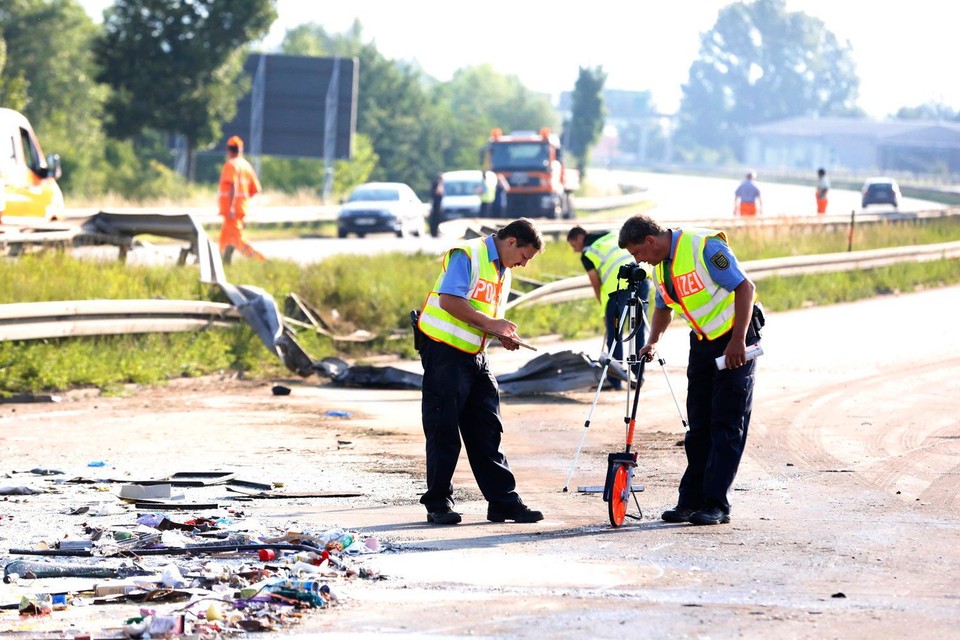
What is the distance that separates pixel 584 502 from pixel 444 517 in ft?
3.61

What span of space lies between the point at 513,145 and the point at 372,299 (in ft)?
80.1

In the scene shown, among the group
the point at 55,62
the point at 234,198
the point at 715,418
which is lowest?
the point at 715,418

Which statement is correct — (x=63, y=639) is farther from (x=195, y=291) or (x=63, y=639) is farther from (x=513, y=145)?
(x=513, y=145)

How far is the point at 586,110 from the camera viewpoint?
9412 cm

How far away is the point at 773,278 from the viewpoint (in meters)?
24.0

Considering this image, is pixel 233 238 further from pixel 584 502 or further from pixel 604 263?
pixel 584 502

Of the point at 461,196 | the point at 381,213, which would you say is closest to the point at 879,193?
the point at 461,196

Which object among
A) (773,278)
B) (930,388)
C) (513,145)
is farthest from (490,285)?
(513,145)

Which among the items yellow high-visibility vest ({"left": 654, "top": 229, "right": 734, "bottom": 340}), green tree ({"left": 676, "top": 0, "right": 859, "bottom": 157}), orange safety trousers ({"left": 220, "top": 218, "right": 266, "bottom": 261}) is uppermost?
green tree ({"left": 676, "top": 0, "right": 859, "bottom": 157})

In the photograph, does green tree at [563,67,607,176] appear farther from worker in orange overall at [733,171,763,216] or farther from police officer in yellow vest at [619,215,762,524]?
police officer in yellow vest at [619,215,762,524]

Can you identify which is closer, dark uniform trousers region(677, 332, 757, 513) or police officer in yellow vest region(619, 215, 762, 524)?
police officer in yellow vest region(619, 215, 762, 524)

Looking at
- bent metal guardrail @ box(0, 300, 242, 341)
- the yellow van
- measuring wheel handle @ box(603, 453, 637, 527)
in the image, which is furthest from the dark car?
measuring wheel handle @ box(603, 453, 637, 527)

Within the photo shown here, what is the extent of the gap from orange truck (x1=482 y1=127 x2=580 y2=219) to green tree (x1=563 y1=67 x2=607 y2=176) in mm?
51708

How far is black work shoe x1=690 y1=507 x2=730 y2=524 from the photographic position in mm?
8234
